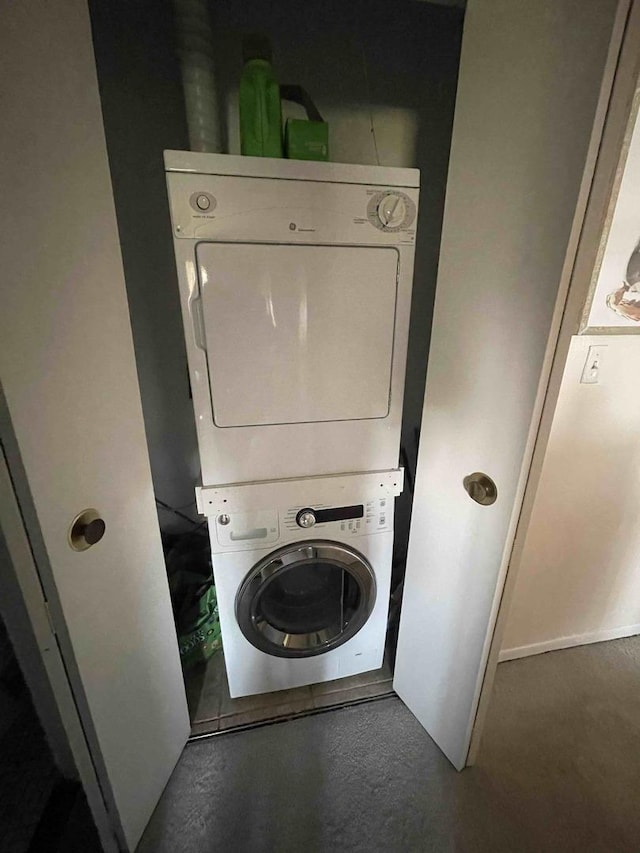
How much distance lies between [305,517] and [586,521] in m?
1.13

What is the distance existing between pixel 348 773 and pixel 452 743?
38 centimetres

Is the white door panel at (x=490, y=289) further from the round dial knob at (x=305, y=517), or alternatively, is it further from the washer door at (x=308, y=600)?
the round dial knob at (x=305, y=517)

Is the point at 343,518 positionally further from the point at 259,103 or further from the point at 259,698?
the point at 259,103

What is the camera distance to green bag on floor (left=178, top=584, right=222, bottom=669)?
4.84 ft

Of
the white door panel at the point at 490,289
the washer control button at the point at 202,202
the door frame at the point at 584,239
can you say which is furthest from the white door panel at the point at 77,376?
the door frame at the point at 584,239

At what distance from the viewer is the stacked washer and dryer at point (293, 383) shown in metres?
0.93

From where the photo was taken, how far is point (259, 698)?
4.82 feet

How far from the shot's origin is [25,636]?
32.6 inches

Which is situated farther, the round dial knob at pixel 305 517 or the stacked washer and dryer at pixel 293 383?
the round dial knob at pixel 305 517

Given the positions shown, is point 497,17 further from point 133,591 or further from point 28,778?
point 28,778

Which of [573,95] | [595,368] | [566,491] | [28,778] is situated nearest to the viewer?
[573,95]

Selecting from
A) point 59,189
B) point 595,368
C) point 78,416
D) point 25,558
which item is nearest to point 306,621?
point 25,558

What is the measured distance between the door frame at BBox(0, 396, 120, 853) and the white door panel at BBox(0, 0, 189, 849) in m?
0.02

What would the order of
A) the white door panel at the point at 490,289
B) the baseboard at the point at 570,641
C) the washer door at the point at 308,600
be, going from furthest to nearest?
the baseboard at the point at 570,641
the washer door at the point at 308,600
the white door panel at the point at 490,289
